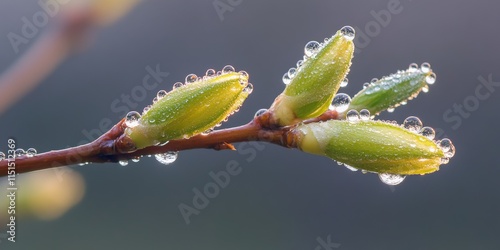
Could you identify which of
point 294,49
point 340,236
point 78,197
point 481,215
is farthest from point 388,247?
point 78,197

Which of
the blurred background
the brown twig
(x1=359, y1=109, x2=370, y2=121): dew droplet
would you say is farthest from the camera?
the blurred background

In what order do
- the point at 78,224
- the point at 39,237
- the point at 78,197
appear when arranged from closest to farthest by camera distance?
the point at 78,197, the point at 39,237, the point at 78,224

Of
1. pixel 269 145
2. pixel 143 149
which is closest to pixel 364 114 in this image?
pixel 143 149

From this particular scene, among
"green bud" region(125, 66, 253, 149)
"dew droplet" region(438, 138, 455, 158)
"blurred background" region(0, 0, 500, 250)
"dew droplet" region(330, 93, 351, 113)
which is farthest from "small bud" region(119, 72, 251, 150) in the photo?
"blurred background" region(0, 0, 500, 250)

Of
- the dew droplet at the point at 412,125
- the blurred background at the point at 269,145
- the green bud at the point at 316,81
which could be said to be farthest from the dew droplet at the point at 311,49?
the blurred background at the point at 269,145

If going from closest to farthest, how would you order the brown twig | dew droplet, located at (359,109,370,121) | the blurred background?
the brown twig → dew droplet, located at (359,109,370,121) → the blurred background

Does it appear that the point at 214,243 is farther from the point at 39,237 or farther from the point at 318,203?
the point at 39,237

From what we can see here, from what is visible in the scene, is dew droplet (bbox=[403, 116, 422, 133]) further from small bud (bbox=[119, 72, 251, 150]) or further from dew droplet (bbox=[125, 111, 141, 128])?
dew droplet (bbox=[125, 111, 141, 128])

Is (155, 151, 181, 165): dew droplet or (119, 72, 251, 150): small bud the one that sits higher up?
(119, 72, 251, 150): small bud
